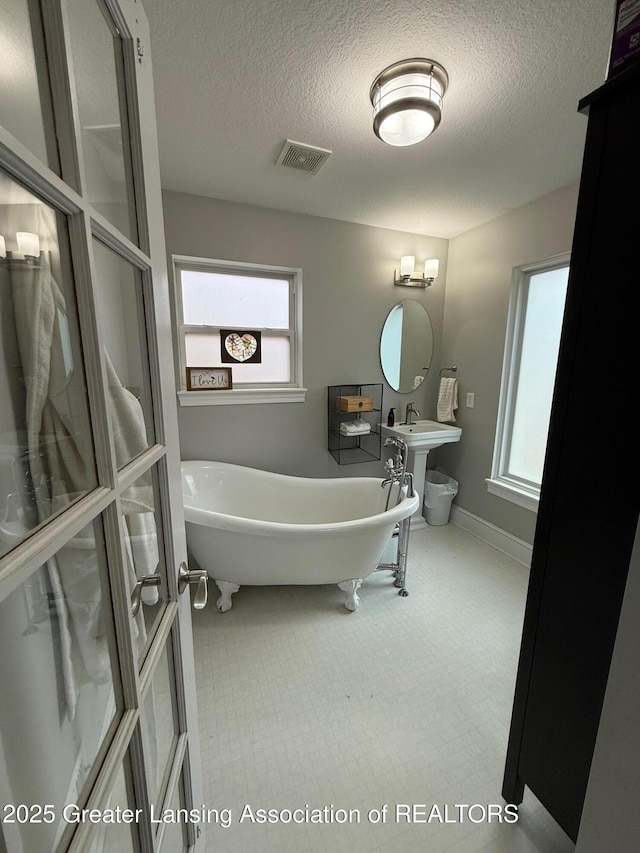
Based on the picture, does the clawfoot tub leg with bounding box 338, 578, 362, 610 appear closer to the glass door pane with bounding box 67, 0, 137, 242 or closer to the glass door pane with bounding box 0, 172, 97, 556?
the glass door pane with bounding box 0, 172, 97, 556

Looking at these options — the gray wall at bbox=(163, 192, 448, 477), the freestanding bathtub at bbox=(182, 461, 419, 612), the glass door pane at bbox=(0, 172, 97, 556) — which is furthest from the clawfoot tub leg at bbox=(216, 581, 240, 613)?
the glass door pane at bbox=(0, 172, 97, 556)

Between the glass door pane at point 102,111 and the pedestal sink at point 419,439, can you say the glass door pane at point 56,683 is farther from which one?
the pedestal sink at point 419,439

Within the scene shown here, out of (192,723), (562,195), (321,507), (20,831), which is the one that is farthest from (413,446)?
(20,831)

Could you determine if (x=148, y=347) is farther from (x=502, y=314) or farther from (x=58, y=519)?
(x=502, y=314)

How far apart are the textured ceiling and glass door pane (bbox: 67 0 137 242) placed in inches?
33.9

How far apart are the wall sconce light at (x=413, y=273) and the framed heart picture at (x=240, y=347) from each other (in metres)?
1.26

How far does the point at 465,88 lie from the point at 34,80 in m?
1.65

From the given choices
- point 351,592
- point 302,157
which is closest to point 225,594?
point 351,592

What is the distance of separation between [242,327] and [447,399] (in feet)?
5.97

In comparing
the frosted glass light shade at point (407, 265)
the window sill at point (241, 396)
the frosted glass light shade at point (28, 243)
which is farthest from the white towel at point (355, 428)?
the frosted glass light shade at point (28, 243)

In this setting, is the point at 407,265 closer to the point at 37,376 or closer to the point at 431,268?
the point at 431,268

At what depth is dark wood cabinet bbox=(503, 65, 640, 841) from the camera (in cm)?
72

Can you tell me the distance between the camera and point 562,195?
208 centimetres

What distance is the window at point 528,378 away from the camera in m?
2.33
